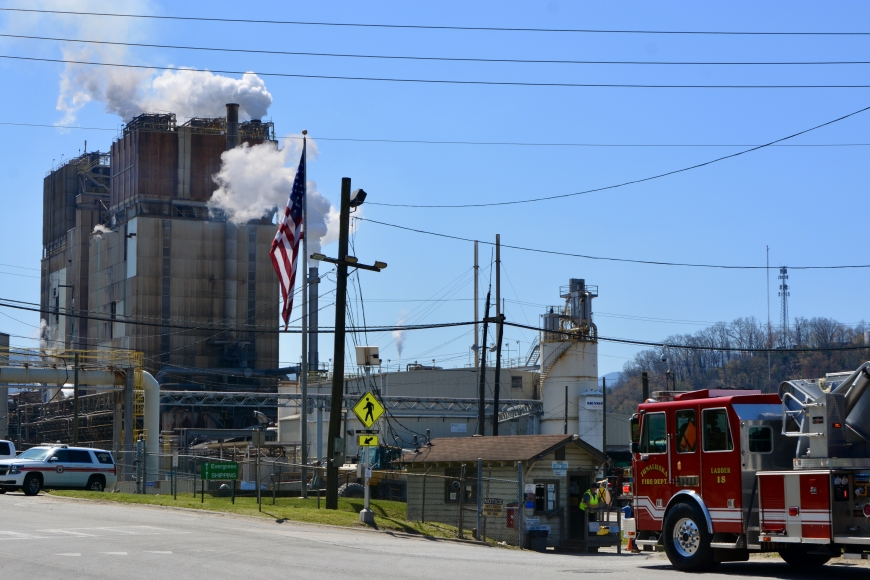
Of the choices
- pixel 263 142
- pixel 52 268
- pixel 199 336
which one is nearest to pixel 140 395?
pixel 199 336

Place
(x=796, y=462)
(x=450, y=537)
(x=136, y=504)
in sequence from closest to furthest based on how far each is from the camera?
(x=796, y=462)
(x=450, y=537)
(x=136, y=504)

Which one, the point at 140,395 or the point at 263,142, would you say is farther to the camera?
the point at 263,142

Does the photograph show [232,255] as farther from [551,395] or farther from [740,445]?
[740,445]

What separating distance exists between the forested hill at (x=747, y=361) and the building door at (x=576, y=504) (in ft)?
218

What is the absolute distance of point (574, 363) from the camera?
227 feet

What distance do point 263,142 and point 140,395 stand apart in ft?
143

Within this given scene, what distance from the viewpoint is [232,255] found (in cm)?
9469

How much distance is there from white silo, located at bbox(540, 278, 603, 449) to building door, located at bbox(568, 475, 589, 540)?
35.2 meters

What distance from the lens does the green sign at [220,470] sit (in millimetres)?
32281

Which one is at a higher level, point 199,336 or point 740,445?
point 199,336

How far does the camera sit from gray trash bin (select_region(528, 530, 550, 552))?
2994 cm

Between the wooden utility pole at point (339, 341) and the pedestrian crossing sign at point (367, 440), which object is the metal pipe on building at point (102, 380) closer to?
the wooden utility pole at point (339, 341)

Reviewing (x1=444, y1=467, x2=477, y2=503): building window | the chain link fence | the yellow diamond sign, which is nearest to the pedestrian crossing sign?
the yellow diamond sign

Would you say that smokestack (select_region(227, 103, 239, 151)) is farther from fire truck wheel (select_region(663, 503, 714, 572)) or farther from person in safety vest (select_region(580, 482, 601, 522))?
fire truck wheel (select_region(663, 503, 714, 572))
